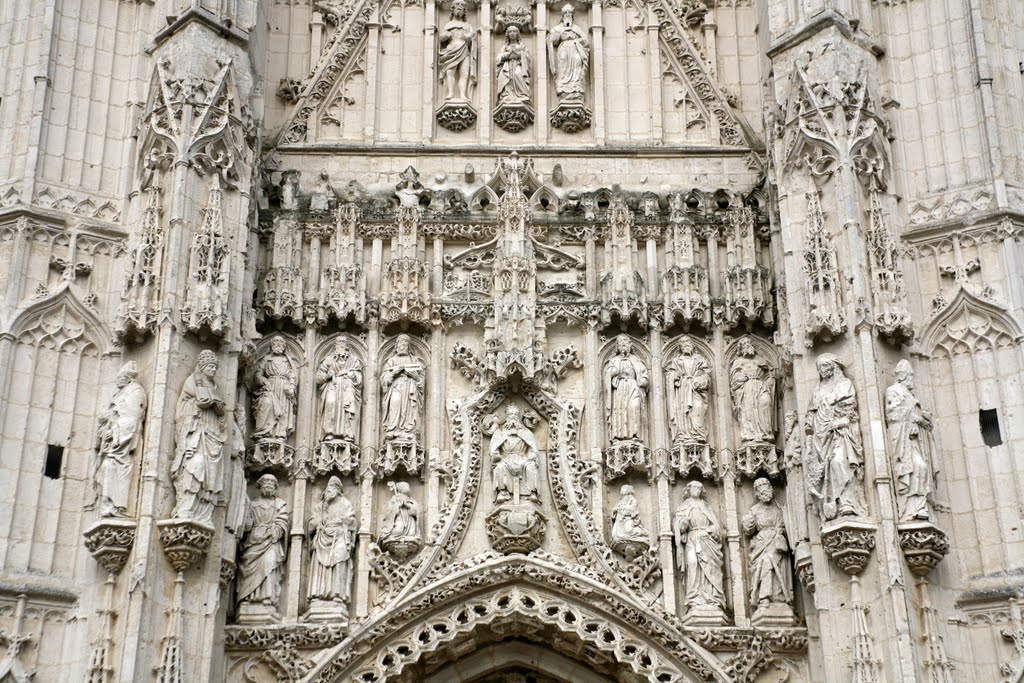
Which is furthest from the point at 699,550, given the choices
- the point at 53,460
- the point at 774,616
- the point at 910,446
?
the point at 53,460

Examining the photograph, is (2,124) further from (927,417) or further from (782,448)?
(927,417)

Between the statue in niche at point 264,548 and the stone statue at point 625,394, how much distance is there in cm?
363

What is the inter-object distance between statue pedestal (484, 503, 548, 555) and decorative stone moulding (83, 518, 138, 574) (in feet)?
12.0

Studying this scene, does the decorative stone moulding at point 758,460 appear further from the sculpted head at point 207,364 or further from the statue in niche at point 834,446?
the sculpted head at point 207,364

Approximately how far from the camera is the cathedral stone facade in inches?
600

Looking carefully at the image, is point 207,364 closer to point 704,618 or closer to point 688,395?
point 688,395

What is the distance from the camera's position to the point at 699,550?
16266 millimetres

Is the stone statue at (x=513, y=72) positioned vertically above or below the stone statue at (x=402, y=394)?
above

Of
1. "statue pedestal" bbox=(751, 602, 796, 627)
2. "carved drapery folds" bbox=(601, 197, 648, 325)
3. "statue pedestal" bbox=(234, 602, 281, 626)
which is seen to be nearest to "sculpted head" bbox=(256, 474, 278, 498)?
"statue pedestal" bbox=(234, 602, 281, 626)

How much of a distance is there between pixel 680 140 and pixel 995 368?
16.1 feet

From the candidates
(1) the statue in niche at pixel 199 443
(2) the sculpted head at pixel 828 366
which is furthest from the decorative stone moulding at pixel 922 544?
(1) the statue in niche at pixel 199 443

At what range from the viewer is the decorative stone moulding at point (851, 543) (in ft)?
49.0

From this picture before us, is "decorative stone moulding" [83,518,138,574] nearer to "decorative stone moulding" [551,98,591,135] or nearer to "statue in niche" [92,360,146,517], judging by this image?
"statue in niche" [92,360,146,517]

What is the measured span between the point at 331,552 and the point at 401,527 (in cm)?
77
